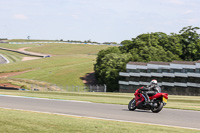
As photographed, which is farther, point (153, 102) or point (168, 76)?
point (168, 76)

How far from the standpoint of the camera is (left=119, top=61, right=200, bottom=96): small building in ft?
227

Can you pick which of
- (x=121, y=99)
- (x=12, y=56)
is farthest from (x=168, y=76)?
(x=12, y=56)

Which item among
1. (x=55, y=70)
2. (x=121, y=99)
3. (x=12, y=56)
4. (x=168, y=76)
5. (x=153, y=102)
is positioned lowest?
(x=55, y=70)

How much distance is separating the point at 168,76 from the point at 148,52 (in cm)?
2060

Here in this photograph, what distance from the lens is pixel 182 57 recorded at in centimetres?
10569

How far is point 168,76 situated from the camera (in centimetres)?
7338

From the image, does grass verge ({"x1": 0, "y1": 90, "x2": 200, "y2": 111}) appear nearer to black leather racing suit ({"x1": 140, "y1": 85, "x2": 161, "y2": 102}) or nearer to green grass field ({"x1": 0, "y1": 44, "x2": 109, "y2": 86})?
black leather racing suit ({"x1": 140, "y1": 85, "x2": 161, "y2": 102})

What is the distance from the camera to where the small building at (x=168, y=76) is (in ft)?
227

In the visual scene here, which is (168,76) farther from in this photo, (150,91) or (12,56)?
(12,56)

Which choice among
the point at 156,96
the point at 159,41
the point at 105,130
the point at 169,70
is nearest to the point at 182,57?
the point at 159,41

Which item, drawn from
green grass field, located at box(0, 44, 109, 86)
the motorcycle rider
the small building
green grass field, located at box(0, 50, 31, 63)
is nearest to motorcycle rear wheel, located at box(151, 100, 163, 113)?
the motorcycle rider

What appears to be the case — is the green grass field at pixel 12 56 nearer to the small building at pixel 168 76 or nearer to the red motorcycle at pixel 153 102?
the small building at pixel 168 76

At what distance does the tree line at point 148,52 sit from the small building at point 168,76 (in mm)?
5053

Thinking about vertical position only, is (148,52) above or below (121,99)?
above
